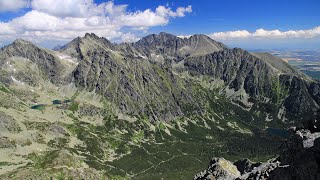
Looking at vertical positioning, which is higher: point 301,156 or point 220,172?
point 301,156

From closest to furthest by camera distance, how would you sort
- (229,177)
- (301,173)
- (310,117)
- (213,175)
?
(301,173) < (310,117) < (229,177) < (213,175)

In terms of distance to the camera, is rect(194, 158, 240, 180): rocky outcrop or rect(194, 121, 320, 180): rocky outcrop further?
rect(194, 158, 240, 180): rocky outcrop

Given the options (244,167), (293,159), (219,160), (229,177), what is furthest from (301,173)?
(244,167)

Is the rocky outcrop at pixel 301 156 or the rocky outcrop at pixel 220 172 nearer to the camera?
the rocky outcrop at pixel 301 156

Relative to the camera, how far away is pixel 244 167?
12794 cm

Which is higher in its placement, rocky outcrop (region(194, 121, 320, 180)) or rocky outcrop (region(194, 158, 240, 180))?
rocky outcrop (region(194, 121, 320, 180))

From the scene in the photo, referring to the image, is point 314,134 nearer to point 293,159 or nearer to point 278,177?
point 293,159

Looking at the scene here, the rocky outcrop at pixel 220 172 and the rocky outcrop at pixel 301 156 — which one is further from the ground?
the rocky outcrop at pixel 301 156

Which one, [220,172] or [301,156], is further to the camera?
[220,172]

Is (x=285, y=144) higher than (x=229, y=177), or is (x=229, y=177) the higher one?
(x=285, y=144)

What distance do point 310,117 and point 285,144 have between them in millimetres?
7780

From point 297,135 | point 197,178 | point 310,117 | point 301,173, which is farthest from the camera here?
point 197,178

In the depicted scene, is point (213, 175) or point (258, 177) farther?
point (213, 175)

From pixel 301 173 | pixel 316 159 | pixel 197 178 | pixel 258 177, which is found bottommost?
pixel 197 178
